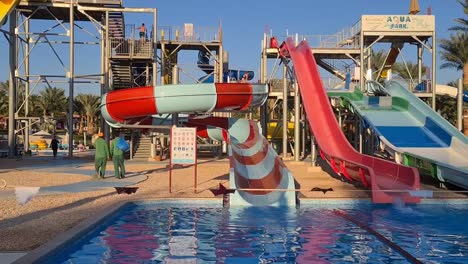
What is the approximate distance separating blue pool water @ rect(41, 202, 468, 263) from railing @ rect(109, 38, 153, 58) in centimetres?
1724

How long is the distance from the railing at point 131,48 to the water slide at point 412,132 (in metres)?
10.2

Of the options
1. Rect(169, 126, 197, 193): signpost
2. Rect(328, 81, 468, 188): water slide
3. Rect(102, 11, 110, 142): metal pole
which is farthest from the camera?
Rect(102, 11, 110, 142): metal pole

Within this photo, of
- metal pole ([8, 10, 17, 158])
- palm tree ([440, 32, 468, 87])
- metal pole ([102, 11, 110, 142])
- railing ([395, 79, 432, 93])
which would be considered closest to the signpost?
metal pole ([102, 11, 110, 142])

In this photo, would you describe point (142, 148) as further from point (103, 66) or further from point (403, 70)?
point (403, 70)

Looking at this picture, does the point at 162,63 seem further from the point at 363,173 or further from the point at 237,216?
the point at 237,216

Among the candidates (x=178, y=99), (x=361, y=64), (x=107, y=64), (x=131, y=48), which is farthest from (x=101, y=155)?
(x=361, y=64)

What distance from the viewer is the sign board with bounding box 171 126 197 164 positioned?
540 inches

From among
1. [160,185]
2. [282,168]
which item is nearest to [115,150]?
[160,185]

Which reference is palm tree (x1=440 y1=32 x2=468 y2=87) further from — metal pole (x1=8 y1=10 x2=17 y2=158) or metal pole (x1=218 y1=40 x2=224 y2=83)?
metal pole (x1=8 y1=10 x2=17 y2=158)

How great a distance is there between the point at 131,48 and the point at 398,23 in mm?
13751

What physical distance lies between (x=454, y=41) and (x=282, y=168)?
28601mm

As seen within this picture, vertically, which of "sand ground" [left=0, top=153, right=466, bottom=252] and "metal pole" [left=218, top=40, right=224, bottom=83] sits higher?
"metal pole" [left=218, top=40, right=224, bottom=83]

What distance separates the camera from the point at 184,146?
13.8 meters

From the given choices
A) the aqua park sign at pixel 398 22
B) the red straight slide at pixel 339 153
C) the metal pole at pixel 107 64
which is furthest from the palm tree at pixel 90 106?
the red straight slide at pixel 339 153
